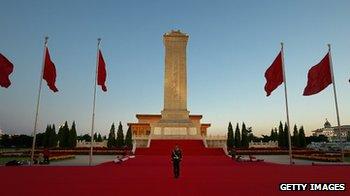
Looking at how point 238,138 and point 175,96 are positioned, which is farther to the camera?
point 238,138

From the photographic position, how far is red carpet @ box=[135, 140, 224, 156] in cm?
3394

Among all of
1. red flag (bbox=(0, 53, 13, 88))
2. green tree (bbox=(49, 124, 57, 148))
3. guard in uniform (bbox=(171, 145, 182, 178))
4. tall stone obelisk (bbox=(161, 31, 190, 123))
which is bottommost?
guard in uniform (bbox=(171, 145, 182, 178))

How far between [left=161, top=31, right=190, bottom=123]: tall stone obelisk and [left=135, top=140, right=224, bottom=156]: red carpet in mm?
5087

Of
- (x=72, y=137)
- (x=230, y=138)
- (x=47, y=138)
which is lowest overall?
(x=47, y=138)

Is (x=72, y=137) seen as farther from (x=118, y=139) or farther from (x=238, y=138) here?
(x=238, y=138)

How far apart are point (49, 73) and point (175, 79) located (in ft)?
92.2

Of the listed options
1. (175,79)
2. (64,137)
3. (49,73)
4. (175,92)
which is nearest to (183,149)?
(175,92)

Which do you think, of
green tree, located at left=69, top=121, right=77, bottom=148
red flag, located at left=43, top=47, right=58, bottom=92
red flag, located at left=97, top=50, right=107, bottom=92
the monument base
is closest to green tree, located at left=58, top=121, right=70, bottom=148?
green tree, located at left=69, top=121, right=77, bottom=148

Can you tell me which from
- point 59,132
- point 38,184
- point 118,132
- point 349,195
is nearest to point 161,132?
point 118,132

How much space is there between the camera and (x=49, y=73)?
19391mm

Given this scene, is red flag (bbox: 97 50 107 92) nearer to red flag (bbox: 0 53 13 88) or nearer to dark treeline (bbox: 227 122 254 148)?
red flag (bbox: 0 53 13 88)

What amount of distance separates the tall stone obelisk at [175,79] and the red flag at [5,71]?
27824 mm

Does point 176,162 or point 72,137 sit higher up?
point 72,137

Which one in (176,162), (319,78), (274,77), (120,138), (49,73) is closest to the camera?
(176,162)
